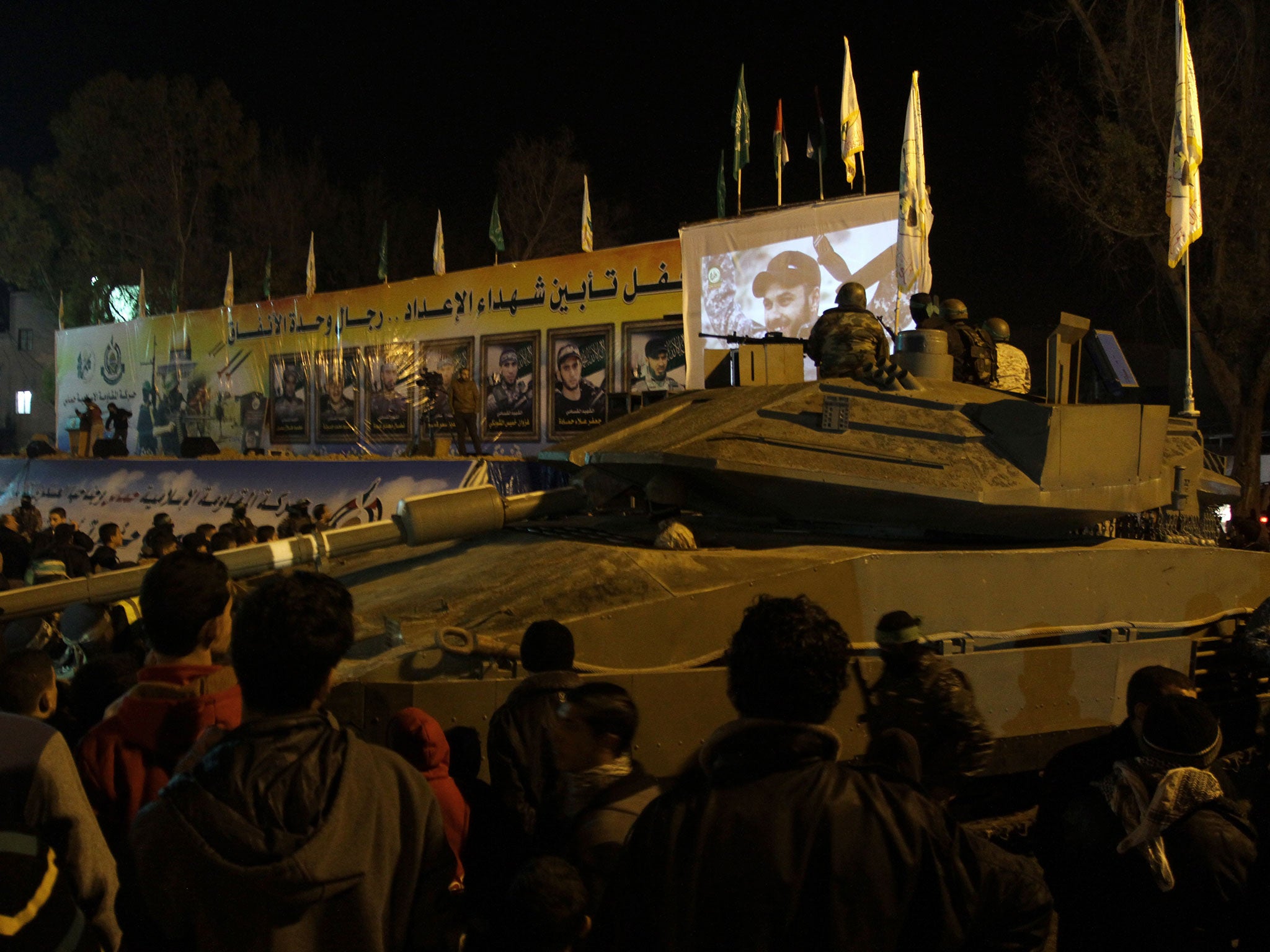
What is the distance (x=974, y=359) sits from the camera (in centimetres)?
657

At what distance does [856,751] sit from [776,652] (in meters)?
2.69

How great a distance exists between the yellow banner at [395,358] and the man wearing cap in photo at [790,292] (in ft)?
5.22

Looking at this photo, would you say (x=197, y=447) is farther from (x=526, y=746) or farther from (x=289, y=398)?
(x=526, y=746)

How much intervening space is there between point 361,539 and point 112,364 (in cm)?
→ 2142

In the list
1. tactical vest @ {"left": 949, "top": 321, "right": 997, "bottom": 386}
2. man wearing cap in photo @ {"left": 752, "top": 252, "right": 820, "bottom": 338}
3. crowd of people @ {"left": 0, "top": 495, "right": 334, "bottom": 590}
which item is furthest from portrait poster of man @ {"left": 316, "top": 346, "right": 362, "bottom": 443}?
tactical vest @ {"left": 949, "top": 321, "right": 997, "bottom": 386}

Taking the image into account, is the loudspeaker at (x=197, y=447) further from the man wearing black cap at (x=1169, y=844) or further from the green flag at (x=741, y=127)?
the man wearing black cap at (x=1169, y=844)

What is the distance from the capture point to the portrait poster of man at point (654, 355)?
47.1ft

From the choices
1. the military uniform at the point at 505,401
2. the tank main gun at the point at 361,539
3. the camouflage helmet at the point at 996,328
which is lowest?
the tank main gun at the point at 361,539

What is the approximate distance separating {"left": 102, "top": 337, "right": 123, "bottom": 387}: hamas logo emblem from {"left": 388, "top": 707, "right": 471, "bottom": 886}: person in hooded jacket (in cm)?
2329

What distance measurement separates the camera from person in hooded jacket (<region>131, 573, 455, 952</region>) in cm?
171

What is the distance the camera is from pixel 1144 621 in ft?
16.9

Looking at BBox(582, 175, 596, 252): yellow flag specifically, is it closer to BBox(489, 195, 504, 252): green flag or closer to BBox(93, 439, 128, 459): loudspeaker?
BBox(489, 195, 504, 252): green flag

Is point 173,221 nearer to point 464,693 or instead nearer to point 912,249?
point 912,249

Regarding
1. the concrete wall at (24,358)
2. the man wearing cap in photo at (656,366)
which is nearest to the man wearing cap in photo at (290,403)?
the man wearing cap in photo at (656,366)
